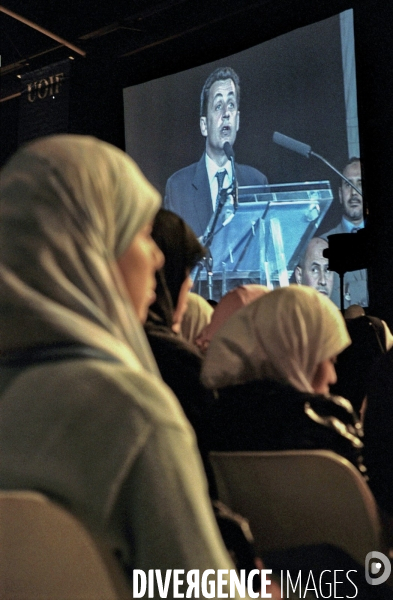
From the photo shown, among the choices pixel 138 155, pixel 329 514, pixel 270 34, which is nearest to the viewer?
pixel 329 514

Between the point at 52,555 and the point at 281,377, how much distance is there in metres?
0.85

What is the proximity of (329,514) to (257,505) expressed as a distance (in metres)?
0.13

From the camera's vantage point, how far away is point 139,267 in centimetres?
81

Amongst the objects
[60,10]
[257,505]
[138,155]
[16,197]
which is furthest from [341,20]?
[16,197]

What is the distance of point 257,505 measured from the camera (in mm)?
1284

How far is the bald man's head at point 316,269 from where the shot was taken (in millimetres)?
4734

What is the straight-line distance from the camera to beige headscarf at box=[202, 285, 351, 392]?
1.46 metres

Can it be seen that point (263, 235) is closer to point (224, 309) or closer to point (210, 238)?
point (210, 238)

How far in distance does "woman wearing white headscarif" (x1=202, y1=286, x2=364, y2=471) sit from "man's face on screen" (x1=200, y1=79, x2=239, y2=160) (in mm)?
4097

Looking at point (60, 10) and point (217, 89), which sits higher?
point (60, 10)

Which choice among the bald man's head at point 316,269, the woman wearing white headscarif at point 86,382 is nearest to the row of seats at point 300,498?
the woman wearing white headscarif at point 86,382

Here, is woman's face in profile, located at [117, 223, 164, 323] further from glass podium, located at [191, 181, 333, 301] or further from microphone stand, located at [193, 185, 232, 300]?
microphone stand, located at [193, 185, 232, 300]

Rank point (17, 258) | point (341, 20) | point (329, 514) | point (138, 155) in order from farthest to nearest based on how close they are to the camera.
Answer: point (138, 155), point (341, 20), point (329, 514), point (17, 258)

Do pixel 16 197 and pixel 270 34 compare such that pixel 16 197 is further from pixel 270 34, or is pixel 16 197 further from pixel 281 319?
pixel 270 34
